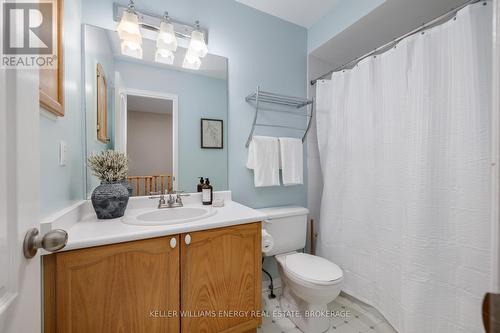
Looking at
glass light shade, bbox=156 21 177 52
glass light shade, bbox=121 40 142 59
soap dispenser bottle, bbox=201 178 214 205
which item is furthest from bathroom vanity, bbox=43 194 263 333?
glass light shade, bbox=156 21 177 52

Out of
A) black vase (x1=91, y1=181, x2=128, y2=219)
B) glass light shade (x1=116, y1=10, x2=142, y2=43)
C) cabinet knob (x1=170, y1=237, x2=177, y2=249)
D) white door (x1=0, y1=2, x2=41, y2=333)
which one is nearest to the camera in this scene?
white door (x1=0, y1=2, x2=41, y2=333)

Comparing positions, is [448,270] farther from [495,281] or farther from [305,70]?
[305,70]

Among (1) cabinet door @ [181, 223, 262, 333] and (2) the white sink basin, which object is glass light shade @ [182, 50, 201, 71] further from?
(1) cabinet door @ [181, 223, 262, 333]

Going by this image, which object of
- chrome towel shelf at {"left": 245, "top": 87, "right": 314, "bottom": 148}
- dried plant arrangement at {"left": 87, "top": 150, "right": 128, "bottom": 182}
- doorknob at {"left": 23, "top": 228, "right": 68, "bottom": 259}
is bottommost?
doorknob at {"left": 23, "top": 228, "right": 68, "bottom": 259}

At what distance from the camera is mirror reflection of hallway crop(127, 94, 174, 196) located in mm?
1365

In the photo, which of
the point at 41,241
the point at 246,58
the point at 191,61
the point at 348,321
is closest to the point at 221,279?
the point at 41,241

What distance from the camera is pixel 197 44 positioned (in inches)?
56.5

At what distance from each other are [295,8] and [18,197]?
2.09m

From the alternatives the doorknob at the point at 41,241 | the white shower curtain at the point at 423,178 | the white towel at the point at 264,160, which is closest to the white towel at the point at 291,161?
the white towel at the point at 264,160

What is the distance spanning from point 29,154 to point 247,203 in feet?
4.58

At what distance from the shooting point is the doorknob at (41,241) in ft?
1.53

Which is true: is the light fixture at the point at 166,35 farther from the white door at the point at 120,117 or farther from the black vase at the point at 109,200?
the black vase at the point at 109,200

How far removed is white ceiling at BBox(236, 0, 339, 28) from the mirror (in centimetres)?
60

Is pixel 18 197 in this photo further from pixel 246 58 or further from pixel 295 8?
pixel 295 8
